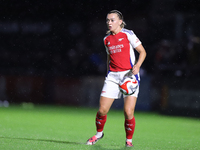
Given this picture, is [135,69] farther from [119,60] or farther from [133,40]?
[133,40]

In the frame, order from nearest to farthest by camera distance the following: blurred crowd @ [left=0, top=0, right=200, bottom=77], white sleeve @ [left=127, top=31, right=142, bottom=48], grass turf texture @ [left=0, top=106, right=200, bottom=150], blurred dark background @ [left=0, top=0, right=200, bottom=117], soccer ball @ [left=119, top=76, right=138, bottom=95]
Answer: soccer ball @ [left=119, top=76, right=138, bottom=95] < white sleeve @ [left=127, top=31, right=142, bottom=48] < grass turf texture @ [left=0, top=106, right=200, bottom=150] < blurred dark background @ [left=0, top=0, right=200, bottom=117] < blurred crowd @ [left=0, top=0, right=200, bottom=77]

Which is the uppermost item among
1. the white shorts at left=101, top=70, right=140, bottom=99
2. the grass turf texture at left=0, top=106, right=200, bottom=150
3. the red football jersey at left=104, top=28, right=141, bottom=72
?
the red football jersey at left=104, top=28, right=141, bottom=72

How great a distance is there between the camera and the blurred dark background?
11.8 metres

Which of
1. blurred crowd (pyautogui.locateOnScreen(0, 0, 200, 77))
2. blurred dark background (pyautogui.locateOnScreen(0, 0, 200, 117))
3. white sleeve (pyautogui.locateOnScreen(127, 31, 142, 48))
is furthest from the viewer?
blurred crowd (pyautogui.locateOnScreen(0, 0, 200, 77))

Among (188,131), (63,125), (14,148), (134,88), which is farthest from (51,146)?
(188,131)

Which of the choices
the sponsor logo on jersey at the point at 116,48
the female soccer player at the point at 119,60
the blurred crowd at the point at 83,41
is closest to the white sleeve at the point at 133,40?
the female soccer player at the point at 119,60

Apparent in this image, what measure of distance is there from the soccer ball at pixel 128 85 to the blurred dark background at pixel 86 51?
18.9 feet

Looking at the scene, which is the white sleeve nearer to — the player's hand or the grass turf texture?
the player's hand

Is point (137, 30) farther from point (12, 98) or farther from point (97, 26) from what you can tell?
point (12, 98)

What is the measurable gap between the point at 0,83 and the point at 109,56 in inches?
358

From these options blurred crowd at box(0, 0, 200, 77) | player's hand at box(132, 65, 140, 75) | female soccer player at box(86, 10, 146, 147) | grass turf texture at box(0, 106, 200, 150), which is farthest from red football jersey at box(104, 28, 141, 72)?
blurred crowd at box(0, 0, 200, 77)

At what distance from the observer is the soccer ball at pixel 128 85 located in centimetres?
525

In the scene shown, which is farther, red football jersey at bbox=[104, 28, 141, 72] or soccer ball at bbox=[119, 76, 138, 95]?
red football jersey at bbox=[104, 28, 141, 72]

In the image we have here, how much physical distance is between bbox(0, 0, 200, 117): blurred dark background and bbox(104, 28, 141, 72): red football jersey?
5704mm
